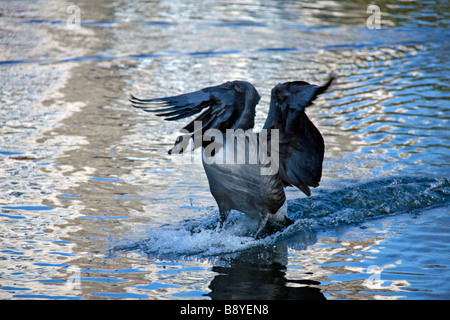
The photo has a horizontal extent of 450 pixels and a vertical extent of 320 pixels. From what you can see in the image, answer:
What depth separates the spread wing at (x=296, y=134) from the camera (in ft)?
16.9

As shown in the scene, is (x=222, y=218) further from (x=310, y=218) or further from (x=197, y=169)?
(x=197, y=169)

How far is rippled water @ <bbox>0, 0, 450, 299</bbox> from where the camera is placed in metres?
5.16

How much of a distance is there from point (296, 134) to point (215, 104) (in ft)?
2.56

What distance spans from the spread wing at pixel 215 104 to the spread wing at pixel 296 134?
280mm

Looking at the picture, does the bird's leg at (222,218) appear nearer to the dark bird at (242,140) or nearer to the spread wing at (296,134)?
the dark bird at (242,140)

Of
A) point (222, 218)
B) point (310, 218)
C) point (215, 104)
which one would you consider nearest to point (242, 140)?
point (215, 104)

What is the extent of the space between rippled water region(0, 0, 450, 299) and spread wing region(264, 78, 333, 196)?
1.84ft

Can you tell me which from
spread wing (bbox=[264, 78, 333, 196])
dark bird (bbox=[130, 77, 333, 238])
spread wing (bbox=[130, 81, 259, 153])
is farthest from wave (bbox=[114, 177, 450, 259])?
spread wing (bbox=[130, 81, 259, 153])

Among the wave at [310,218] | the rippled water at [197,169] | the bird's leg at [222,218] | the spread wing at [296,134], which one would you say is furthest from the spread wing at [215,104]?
the rippled water at [197,169]
